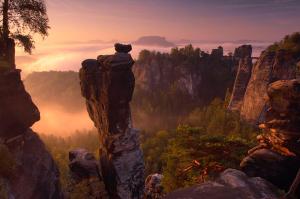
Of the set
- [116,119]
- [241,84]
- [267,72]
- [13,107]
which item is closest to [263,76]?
[267,72]

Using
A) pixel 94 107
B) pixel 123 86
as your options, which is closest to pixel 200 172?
pixel 123 86

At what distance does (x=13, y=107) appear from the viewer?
27.4 meters

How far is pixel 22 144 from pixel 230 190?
63.8 ft

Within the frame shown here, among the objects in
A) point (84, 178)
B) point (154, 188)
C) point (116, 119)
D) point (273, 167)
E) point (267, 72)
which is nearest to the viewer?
point (273, 167)

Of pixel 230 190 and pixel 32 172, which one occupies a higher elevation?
pixel 230 190

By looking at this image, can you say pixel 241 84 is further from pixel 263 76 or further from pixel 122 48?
pixel 122 48

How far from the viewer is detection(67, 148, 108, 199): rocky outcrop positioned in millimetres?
37856

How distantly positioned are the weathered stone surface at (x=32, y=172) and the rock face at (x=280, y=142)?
17.7m

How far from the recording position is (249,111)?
109 meters

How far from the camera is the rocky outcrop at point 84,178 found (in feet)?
124

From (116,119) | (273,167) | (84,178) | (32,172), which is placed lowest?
(84,178)

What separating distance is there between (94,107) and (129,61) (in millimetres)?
7736

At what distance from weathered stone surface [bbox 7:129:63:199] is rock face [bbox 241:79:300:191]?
17.7 meters

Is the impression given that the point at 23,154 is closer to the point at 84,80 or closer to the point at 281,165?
the point at 84,80
